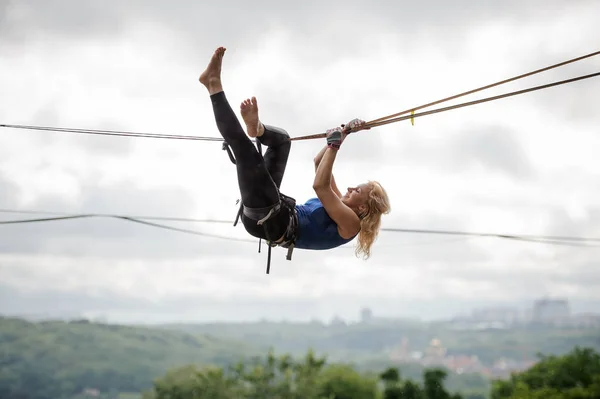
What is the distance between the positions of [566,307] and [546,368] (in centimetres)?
12644

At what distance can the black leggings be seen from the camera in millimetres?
4984

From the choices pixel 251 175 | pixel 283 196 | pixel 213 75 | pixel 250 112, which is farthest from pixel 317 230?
pixel 213 75

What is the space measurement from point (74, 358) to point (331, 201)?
311 ft

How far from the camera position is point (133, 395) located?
93.0 m

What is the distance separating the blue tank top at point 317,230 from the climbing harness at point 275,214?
57 millimetres

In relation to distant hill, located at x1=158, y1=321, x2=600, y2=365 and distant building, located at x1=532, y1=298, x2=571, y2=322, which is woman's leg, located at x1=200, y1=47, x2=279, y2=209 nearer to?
distant hill, located at x1=158, y1=321, x2=600, y2=365

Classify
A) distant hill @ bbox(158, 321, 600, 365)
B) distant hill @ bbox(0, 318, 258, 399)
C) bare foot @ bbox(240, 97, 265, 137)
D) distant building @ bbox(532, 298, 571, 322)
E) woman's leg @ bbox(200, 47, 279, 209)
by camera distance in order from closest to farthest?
woman's leg @ bbox(200, 47, 279, 209) → bare foot @ bbox(240, 97, 265, 137) → distant hill @ bbox(0, 318, 258, 399) → distant hill @ bbox(158, 321, 600, 365) → distant building @ bbox(532, 298, 571, 322)

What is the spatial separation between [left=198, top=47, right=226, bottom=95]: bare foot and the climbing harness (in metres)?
0.40

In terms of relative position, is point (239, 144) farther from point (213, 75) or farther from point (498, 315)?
point (498, 315)

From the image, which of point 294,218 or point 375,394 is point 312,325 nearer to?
point 375,394

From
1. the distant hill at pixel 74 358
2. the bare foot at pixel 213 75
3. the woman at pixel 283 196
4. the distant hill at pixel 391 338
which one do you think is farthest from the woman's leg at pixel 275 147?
the distant hill at pixel 391 338

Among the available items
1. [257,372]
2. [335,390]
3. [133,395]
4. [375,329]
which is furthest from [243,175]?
[375,329]

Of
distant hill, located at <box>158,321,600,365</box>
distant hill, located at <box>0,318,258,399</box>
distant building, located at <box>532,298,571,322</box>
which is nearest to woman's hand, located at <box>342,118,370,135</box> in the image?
distant hill, located at <box>0,318,258,399</box>

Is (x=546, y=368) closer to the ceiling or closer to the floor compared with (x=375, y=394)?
closer to the ceiling
